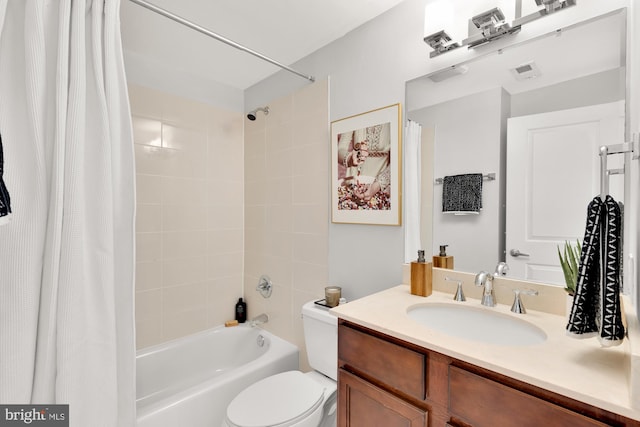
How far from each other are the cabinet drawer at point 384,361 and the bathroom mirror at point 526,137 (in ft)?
1.83

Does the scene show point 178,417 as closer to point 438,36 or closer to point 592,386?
point 592,386

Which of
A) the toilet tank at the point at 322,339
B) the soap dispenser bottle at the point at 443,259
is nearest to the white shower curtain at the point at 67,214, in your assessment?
the toilet tank at the point at 322,339

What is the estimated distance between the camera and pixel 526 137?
112 cm

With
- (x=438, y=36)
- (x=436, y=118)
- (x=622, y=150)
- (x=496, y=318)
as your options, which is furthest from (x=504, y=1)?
(x=496, y=318)

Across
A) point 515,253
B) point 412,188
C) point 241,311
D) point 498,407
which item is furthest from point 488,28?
point 241,311

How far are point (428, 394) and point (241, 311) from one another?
1881 mm

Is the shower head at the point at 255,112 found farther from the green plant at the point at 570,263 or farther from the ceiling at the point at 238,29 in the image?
the green plant at the point at 570,263

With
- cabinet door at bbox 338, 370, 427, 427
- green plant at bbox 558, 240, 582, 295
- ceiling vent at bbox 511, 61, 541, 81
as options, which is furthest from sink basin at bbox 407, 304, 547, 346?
ceiling vent at bbox 511, 61, 541, 81

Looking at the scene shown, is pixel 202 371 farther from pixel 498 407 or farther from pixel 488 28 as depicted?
pixel 488 28

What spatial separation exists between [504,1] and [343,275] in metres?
1.47

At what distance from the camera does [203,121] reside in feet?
7.52

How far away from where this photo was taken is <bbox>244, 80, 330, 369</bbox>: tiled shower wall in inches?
75.0

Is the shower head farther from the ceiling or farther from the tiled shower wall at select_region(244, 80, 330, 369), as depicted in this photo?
the ceiling

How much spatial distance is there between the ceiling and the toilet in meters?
1.58
